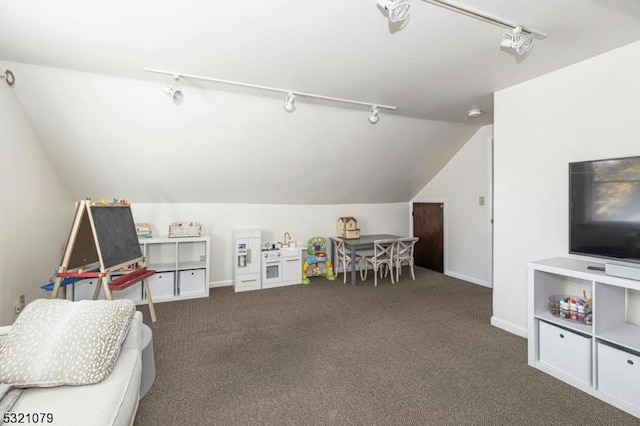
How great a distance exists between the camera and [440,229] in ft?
17.9

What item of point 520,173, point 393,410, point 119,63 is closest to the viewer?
point 393,410

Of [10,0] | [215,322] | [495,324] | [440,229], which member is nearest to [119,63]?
[10,0]

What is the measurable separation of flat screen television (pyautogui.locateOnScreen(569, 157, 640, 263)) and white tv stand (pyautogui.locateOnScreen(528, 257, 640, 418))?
0.19m

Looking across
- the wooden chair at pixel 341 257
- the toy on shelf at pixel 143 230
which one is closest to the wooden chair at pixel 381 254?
the wooden chair at pixel 341 257

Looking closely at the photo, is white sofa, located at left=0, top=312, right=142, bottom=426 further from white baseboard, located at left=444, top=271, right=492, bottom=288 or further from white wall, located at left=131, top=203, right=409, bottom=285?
white baseboard, located at left=444, top=271, right=492, bottom=288

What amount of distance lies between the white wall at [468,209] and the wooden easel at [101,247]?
4.59 m

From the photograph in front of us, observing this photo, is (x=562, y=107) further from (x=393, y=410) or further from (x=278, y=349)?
(x=278, y=349)

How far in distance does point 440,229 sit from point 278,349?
387 cm

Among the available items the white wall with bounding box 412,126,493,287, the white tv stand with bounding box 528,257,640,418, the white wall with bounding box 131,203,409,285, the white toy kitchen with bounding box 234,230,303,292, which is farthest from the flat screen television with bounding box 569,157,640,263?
the white wall with bounding box 131,203,409,285

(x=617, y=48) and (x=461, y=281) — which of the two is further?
(x=461, y=281)

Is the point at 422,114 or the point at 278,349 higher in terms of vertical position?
the point at 422,114

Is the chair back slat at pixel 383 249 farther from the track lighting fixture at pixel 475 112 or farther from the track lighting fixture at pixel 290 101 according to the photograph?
the track lighting fixture at pixel 290 101

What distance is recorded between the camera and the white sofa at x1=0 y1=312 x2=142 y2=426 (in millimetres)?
1158

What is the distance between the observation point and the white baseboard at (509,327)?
2918 mm
